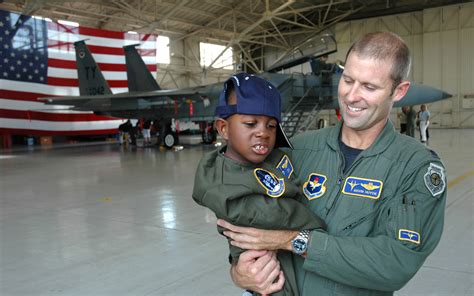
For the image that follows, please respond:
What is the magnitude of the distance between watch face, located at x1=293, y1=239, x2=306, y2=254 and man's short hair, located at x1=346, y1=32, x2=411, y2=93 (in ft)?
2.16

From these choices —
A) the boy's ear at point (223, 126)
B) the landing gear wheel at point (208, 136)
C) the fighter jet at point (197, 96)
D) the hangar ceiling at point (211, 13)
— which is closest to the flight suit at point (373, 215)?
the boy's ear at point (223, 126)

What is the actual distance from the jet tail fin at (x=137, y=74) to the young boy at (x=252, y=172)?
60.4 feet

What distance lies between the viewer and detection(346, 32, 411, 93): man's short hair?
57.0 inches

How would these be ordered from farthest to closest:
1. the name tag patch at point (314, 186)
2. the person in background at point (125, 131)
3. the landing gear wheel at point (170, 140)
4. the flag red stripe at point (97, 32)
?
1. the flag red stripe at point (97, 32)
2. the person in background at point (125, 131)
3. the landing gear wheel at point (170, 140)
4. the name tag patch at point (314, 186)

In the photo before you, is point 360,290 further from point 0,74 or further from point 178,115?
point 0,74

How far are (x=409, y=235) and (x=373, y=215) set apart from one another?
0.15 meters

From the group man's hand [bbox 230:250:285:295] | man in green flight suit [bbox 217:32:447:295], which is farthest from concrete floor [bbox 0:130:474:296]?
man in green flight suit [bbox 217:32:447:295]

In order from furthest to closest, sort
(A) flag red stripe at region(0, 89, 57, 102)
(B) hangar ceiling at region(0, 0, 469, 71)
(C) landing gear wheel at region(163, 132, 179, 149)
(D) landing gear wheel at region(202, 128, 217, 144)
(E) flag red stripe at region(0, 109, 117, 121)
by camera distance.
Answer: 1. (B) hangar ceiling at region(0, 0, 469, 71)
2. (E) flag red stripe at region(0, 109, 117, 121)
3. (A) flag red stripe at region(0, 89, 57, 102)
4. (D) landing gear wheel at region(202, 128, 217, 144)
5. (C) landing gear wheel at region(163, 132, 179, 149)

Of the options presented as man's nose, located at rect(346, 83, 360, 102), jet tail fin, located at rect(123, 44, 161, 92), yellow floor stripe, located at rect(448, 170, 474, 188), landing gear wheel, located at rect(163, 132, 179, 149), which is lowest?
yellow floor stripe, located at rect(448, 170, 474, 188)

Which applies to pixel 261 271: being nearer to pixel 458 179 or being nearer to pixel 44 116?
pixel 458 179

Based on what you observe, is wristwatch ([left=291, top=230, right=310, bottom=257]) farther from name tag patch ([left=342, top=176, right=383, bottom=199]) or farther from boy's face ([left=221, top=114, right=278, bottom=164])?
boy's face ([left=221, top=114, right=278, bottom=164])

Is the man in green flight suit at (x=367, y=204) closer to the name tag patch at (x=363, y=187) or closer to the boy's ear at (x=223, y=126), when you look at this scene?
the name tag patch at (x=363, y=187)

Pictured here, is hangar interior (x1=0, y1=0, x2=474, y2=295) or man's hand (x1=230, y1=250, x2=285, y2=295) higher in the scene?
man's hand (x1=230, y1=250, x2=285, y2=295)

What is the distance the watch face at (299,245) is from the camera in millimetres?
1442
